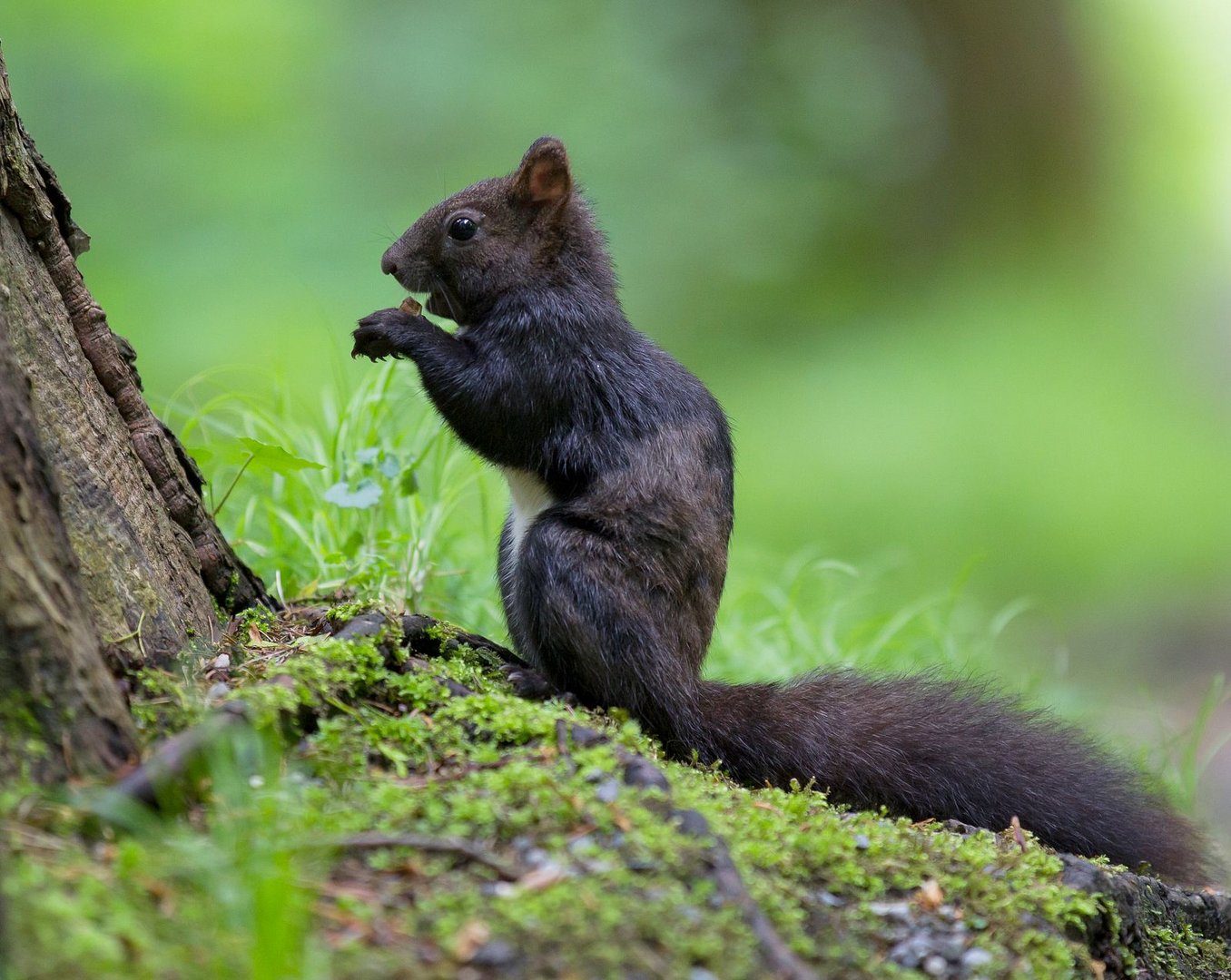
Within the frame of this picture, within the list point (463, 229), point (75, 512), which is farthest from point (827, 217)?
point (75, 512)

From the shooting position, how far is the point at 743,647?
5574mm

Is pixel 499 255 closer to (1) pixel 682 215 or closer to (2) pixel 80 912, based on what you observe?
(2) pixel 80 912

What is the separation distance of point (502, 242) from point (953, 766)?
7.37 ft

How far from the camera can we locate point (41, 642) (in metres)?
2.14

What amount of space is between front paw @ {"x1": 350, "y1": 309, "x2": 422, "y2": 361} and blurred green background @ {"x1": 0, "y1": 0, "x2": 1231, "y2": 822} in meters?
4.98

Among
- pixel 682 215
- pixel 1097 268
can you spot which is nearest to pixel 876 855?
pixel 682 215

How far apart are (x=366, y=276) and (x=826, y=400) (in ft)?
15.1

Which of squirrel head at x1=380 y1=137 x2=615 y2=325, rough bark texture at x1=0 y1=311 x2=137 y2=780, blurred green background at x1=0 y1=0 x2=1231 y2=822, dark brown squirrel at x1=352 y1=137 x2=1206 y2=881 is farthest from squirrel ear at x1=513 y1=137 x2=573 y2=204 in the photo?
blurred green background at x1=0 y1=0 x2=1231 y2=822

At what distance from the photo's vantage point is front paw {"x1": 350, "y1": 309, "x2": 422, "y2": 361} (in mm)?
3938

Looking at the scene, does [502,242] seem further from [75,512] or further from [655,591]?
[75,512]

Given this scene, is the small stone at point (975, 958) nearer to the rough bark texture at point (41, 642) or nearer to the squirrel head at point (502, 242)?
the rough bark texture at point (41, 642)

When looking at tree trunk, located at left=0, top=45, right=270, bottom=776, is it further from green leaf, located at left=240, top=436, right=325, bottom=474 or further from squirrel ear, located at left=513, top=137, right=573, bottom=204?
squirrel ear, located at left=513, top=137, right=573, bottom=204

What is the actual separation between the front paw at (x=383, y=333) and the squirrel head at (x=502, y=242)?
311mm

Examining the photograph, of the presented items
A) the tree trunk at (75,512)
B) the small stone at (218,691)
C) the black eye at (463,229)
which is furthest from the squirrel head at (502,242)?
the small stone at (218,691)
